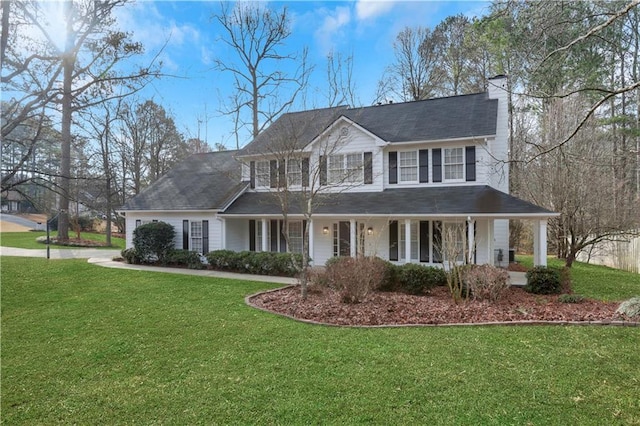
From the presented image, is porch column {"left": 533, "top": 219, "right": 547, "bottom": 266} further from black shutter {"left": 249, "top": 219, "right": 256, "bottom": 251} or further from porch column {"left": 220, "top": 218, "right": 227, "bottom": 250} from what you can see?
porch column {"left": 220, "top": 218, "right": 227, "bottom": 250}

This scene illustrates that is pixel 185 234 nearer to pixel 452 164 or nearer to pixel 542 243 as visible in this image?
pixel 452 164

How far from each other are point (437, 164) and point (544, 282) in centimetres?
604

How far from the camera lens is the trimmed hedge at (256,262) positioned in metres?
12.8

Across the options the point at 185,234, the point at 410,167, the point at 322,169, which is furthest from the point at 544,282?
the point at 185,234

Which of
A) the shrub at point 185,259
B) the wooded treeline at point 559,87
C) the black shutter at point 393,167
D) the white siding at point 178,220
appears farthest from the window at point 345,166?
the shrub at point 185,259

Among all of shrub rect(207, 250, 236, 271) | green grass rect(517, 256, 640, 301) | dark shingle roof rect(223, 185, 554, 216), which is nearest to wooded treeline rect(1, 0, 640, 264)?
dark shingle roof rect(223, 185, 554, 216)

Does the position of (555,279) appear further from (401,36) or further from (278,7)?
(401,36)

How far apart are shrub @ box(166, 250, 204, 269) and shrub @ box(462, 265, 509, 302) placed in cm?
1083

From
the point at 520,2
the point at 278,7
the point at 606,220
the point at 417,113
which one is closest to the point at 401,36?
the point at 278,7

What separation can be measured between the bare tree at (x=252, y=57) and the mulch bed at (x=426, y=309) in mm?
12960

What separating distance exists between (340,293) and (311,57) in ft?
26.7

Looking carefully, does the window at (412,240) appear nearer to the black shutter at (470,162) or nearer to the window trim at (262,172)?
the black shutter at (470,162)

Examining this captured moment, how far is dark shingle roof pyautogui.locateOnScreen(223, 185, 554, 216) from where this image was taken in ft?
37.7

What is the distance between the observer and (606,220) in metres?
15.5
